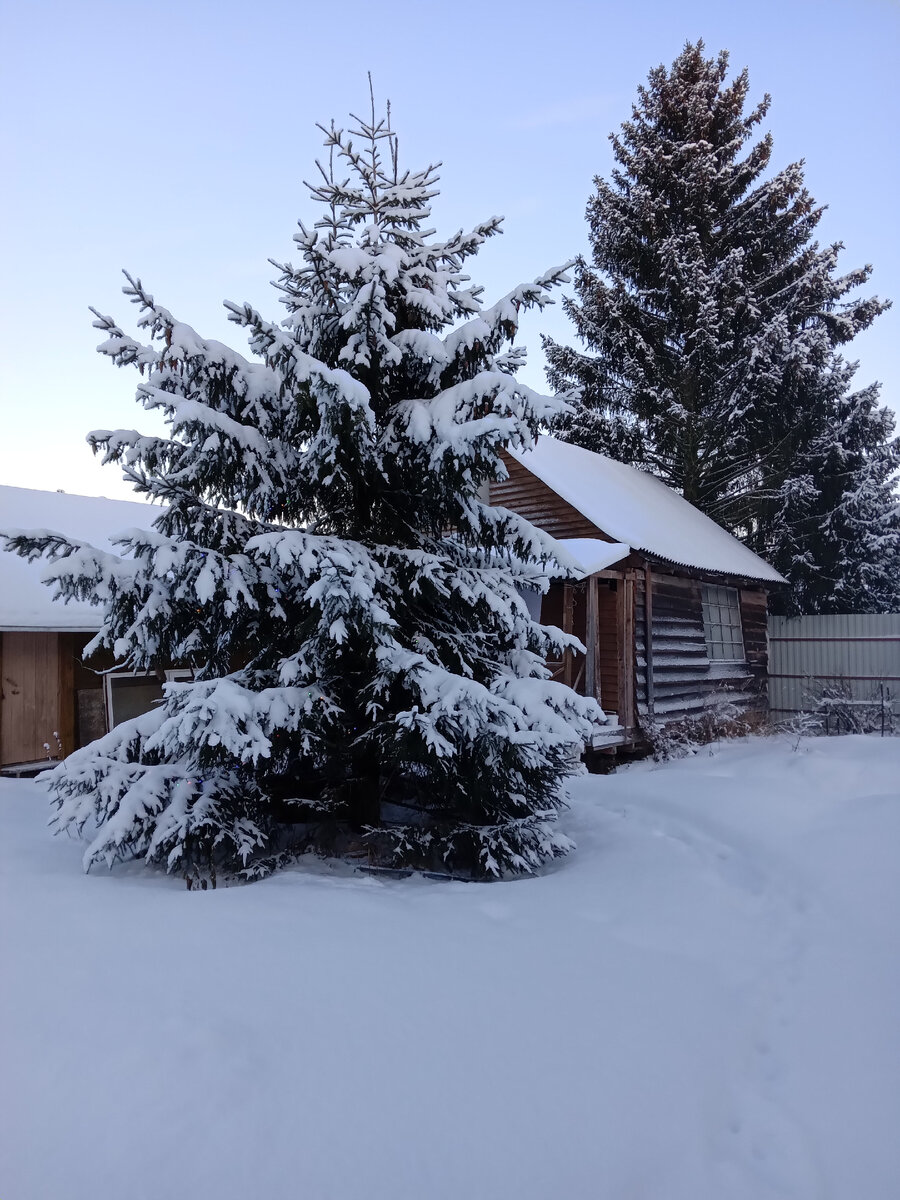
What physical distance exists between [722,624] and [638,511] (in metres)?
3.95

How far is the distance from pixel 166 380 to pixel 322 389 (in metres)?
1.48

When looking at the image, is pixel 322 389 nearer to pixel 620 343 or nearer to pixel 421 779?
pixel 421 779

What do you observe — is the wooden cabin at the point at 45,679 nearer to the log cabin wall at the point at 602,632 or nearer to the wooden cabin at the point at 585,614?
the wooden cabin at the point at 585,614

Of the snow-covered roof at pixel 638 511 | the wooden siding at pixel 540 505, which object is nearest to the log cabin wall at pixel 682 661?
the snow-covered roof at pixel 638 511

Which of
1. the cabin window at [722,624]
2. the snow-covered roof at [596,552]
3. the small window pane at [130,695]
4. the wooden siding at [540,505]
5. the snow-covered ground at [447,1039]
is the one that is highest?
the wooden siding at [540,505]

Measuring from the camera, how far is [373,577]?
5.89 meters

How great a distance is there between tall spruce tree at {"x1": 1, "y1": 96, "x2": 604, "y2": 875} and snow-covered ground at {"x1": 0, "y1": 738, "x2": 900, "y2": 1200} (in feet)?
2.71

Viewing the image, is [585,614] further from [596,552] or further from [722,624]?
[722,624]

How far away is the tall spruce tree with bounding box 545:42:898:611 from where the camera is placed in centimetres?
2106

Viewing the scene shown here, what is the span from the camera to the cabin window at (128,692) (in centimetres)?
1262

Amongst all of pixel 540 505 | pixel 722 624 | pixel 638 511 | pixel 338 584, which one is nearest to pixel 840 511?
pixel 722 624

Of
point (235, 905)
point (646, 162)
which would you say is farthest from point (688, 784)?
point (646, 162)

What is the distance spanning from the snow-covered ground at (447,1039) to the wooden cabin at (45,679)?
618cm

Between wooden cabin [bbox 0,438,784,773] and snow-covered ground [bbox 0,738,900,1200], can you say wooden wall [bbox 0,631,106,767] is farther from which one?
snow-covered ground [bbox 0,738,900,1200]
